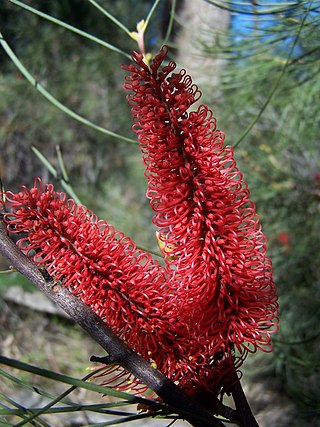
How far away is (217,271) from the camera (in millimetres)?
454

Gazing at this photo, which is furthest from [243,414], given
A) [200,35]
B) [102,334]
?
[200,35]

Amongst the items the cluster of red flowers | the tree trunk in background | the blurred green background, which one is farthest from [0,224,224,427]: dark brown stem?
the tree trunk in background

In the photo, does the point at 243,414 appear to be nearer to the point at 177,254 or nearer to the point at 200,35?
the point at 177,254

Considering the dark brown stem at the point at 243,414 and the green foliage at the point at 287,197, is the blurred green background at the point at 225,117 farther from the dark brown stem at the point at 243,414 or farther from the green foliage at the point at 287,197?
the dark brown stem at the point at 243,414

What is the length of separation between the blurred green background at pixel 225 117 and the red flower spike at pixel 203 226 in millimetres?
117

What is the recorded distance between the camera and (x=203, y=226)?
45 centimetres

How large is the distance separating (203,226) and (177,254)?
0.04 metres

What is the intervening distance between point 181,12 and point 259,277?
156 cm

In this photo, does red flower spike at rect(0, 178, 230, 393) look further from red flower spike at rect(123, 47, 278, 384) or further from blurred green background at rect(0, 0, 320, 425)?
blurred green background at rect(0, 0, 320, 425)

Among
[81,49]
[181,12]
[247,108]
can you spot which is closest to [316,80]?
[247,108]

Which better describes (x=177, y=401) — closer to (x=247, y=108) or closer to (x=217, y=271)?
(x=217, y=271)

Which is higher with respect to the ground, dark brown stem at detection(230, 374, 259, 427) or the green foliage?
the green foliage

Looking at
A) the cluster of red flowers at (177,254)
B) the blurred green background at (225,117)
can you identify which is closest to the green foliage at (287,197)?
the blurred green background at (225,117)

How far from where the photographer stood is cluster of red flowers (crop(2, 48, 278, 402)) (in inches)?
16.8
